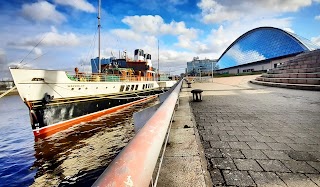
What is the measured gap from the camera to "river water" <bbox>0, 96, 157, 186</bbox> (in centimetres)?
542

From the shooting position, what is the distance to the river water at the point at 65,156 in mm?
5418

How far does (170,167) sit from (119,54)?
25253 millimetres

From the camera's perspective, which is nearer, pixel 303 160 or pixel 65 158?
pixel 303 160

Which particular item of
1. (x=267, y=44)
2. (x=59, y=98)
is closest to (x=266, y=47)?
(x=267, y=44)

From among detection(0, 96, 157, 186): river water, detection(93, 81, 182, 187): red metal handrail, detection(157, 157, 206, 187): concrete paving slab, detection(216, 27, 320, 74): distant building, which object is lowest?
detection(0, 96, 157, 186): river water

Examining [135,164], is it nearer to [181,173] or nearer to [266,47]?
[181,173]

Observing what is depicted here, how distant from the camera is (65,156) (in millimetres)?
6918

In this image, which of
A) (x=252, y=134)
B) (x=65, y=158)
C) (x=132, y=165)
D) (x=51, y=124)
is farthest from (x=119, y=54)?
(x=132, y=165)

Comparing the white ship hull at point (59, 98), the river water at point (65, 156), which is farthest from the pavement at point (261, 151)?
the white ship hull at point (59, 98)

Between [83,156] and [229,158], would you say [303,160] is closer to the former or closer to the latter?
[229,158]

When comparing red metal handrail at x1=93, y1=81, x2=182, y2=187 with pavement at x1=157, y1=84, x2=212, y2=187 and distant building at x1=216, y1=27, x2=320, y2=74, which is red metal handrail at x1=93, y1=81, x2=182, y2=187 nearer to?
pavement at x1=157, y1=84, x2=212, y2=187

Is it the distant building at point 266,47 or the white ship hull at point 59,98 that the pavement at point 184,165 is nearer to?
the white ship hull at point 59,98

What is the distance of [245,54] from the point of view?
8481 cm

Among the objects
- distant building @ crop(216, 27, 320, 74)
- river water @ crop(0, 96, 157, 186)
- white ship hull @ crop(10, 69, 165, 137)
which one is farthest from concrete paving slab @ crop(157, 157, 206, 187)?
distant building @ crop(216, 27, 320, 74)
